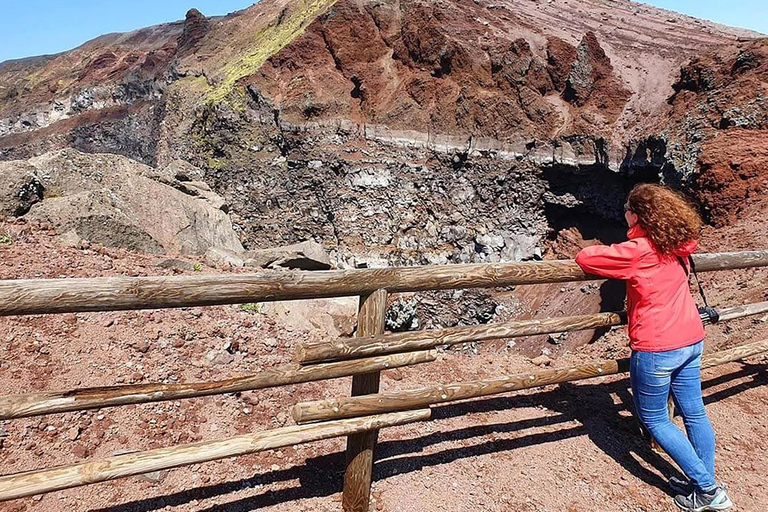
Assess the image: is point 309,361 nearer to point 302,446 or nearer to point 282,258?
point 302,446

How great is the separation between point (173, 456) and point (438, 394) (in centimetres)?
201

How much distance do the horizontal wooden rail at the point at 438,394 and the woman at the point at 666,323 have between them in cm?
74

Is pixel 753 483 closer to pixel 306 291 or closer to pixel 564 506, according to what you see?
pixel 564 506

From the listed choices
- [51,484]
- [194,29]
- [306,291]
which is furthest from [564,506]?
[194,29]

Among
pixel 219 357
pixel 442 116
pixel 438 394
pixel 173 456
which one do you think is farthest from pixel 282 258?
pixel 442 116

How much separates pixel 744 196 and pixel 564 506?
45.8 feet

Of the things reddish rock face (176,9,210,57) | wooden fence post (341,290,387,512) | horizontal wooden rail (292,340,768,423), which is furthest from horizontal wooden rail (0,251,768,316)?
reddish rock face (176,9,210,57)

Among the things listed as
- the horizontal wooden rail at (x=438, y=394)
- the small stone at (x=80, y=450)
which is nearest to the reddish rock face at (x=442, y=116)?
the horizontal wooden rail at (x=438, y=394)

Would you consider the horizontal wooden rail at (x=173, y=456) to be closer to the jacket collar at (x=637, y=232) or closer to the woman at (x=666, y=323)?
the woman at (x=666, y=323)

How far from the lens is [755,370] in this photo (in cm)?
571

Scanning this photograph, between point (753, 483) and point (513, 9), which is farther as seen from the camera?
point (513, 9)

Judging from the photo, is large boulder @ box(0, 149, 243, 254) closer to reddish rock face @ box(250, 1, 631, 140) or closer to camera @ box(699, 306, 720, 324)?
camera @ box(699, 306, 720, 324)

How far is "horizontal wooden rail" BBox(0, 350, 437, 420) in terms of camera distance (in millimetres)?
2602

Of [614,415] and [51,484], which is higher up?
[51,484]
